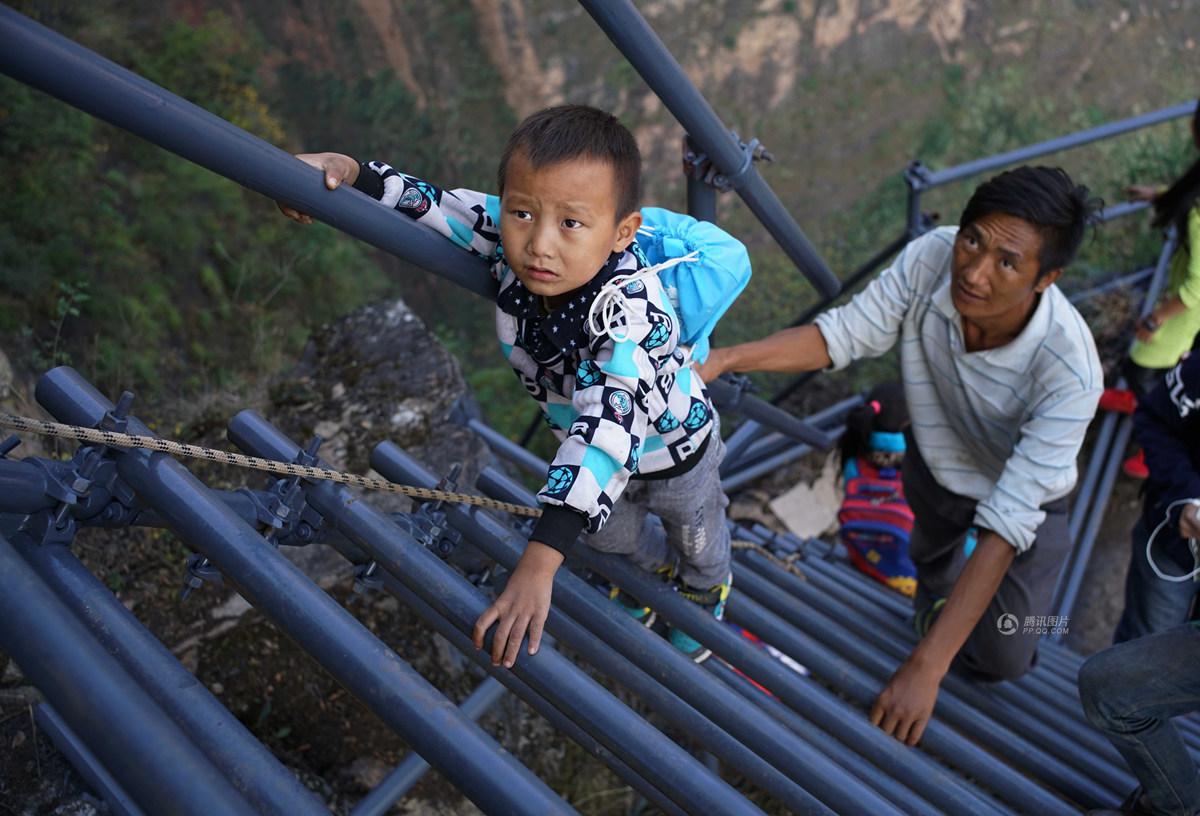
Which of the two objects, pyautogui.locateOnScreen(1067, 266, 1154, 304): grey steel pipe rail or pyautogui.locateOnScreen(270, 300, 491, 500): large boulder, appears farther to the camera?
pyautogui.locateOnScreen(1067, 266, 1154, 304): grey steel pipe rail

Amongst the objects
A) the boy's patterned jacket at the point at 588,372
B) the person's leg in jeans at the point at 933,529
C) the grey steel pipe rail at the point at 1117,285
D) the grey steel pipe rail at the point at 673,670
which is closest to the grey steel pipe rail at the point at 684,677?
the grey steel pipe rail at the point at 673,670

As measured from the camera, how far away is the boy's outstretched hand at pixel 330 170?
1.33 metres

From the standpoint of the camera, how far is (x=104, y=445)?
4.12 ft

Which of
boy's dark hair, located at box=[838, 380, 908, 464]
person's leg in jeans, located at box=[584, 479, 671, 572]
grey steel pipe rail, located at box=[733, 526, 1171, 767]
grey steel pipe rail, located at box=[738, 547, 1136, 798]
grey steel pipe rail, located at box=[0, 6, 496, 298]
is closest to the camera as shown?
grey steel pipe rail, located at box=[0, 6, 496, 298]

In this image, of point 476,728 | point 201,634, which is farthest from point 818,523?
point 476,728

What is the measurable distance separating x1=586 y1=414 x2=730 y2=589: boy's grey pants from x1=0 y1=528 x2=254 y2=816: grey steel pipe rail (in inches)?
41.0

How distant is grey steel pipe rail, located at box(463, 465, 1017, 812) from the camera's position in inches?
69.5

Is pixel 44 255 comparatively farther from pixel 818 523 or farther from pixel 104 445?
pixel 104 445

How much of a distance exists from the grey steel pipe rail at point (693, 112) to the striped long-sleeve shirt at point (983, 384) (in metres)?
0.25

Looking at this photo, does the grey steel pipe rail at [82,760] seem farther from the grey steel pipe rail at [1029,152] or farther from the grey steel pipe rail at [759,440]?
the grey steel pipe rail at [1029,152]

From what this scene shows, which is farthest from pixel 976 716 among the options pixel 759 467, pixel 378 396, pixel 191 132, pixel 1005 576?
pixel 378 396

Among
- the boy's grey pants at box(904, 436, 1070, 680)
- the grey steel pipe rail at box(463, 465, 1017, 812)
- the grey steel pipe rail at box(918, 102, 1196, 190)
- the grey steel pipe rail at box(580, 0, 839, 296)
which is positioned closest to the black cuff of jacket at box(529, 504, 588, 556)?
the grey steel pipe rail at box(463, 465, 1017, 812)

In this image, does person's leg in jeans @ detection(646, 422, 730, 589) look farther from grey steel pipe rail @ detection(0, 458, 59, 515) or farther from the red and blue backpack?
the red and blue backpack

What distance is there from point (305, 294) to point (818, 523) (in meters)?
8.20
